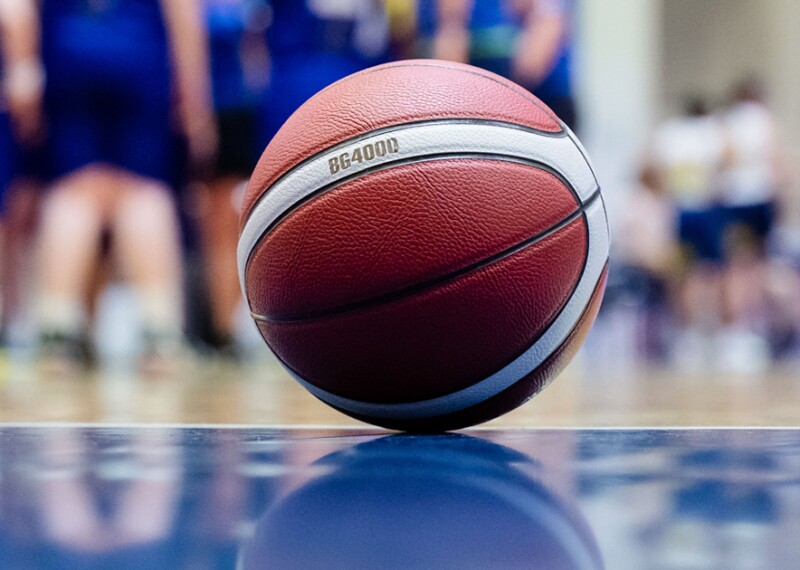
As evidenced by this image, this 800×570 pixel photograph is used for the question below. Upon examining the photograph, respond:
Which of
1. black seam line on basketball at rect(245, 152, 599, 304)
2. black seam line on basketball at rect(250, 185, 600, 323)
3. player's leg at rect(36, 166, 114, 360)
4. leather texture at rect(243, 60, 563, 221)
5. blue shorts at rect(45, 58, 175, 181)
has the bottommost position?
black seam line on basketball at rect(250, 185, 600, 323)

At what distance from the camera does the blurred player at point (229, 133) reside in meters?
4.97

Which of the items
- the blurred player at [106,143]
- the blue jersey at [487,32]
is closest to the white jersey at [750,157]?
the blue jersey at [487,32]

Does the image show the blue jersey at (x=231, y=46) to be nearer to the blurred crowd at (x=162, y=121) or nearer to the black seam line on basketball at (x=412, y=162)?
the blurred crowd at (x=162, y=121)

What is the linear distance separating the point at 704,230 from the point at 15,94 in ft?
15.1

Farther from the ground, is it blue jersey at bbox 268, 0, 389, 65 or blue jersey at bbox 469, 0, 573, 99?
blue jersey at bbox 469, 0, 573, 99

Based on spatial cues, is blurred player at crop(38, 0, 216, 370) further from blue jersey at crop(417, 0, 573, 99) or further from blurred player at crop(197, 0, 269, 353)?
blue jersey at crop(417, 0, 573, 99)

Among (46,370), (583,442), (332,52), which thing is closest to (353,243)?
(583,442)

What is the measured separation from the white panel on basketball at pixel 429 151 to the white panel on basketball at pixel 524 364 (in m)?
0.06

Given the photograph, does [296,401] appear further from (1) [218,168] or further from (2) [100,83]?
(1) [218,168]

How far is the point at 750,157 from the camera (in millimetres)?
6637

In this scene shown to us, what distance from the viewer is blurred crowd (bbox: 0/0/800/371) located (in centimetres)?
384

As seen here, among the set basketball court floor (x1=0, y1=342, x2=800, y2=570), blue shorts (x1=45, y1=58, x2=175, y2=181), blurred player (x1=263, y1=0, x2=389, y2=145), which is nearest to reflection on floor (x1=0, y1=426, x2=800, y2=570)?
basketball court floor (x1=0, y1=342, x2=800, y2=570)

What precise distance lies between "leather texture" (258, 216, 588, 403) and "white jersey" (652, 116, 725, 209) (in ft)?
18.7

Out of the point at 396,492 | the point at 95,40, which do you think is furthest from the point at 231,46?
the point at 396,492
